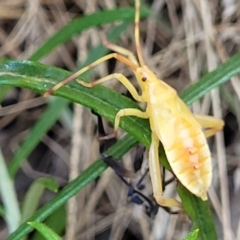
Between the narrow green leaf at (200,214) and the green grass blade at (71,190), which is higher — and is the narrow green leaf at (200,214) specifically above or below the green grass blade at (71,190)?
below

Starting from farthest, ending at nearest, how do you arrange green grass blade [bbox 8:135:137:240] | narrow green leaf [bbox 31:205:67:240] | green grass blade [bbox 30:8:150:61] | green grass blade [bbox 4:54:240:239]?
1. narrow green leaf [bbox 31:205:67:240]
2. green grass blade [bbox 30:8:150:61]
3. green grass blade [bbox 8:135:137:240]
4. green grass blade [bbox 4:54:240:239]

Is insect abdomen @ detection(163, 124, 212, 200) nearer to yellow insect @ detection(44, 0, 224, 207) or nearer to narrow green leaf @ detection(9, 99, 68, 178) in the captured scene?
yellow insect @ detection(44, 0, 224, 207)

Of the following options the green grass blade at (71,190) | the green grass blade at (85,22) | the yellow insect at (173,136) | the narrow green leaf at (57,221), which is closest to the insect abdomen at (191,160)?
the yellow insect at (173,136)

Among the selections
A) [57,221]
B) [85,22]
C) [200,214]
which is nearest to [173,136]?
[200,214]

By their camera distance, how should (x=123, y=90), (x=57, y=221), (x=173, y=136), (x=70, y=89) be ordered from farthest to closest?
1. (x=123, y=90)
2. (x=57, y=221)
3. (x=173, y=136)
4. (x=70, y=89)

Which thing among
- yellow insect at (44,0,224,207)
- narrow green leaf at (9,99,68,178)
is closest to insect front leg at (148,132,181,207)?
yellow insect at (44,0,224,207)

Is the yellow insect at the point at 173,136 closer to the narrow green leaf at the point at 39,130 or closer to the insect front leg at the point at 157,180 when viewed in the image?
the insect front leg at the point at 157,180

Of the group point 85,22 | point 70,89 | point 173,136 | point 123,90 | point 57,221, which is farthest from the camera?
point 123,90

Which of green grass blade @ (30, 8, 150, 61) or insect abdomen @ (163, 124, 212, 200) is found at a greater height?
green grass blade @ (30, 8, 150, 61)

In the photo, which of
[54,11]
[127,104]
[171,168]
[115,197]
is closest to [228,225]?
[115,197]

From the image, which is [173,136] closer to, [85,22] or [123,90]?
[85,22]

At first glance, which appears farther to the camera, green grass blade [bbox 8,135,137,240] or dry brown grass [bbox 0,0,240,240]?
dry brown grass [bbox 0,0,240,240]
